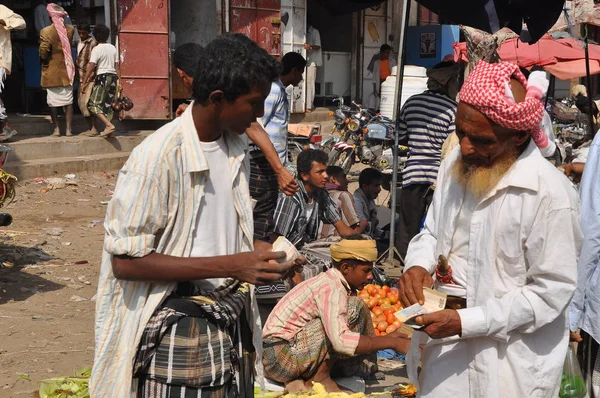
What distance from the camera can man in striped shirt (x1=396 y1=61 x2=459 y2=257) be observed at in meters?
6.93

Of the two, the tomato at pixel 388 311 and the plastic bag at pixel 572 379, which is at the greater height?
the plastic bag at pixel 572 379

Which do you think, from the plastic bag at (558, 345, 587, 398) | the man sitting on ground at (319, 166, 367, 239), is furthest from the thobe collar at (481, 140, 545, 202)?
the man sitting on ground at (319, 166, 367, 239)

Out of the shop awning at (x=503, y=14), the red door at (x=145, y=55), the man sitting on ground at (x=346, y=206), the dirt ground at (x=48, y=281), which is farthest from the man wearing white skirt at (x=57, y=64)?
the shop awning at (x=503, y=14)

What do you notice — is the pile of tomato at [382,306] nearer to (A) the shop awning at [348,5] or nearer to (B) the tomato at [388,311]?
(B) the tomato at [388,311]

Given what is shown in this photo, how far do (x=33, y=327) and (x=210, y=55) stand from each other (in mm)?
3883

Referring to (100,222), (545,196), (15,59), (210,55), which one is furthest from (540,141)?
(15,59)

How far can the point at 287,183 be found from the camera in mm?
5234

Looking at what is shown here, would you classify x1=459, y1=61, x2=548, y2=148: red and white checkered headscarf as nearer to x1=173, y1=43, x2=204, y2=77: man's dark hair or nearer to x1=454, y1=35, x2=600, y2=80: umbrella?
x1=173, y1=43, x2=204, y2=77: man's dark hair

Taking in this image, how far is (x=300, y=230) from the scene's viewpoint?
21.7 feet

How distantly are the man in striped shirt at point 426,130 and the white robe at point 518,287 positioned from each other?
4.26 meters

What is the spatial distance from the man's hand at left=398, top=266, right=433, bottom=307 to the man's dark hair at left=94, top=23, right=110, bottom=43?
9473 millimetres

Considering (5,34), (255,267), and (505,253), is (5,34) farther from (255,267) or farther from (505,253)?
(505,253)

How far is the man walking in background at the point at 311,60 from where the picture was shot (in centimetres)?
→ 1636

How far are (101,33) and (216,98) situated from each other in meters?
9.42
